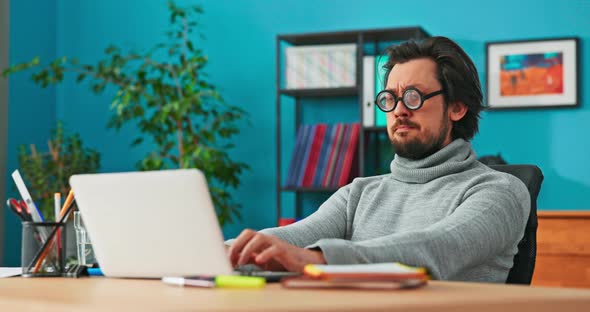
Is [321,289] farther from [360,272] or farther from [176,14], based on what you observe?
[176,14]

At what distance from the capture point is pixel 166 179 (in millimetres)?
1323

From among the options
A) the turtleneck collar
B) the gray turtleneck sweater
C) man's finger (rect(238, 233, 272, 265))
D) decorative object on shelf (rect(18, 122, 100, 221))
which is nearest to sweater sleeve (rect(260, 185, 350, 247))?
the gray turtleneck sweater

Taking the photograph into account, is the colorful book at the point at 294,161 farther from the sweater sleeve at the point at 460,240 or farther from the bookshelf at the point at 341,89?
the sweater sleeve at the point at 460,240

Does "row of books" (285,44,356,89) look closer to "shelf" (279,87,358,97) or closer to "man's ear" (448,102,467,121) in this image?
"shelf" (279,87,358,97)

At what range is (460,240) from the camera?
160cm

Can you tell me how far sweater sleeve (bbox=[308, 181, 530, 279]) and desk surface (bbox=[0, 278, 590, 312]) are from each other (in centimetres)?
21

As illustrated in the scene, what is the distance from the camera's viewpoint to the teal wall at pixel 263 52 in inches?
157

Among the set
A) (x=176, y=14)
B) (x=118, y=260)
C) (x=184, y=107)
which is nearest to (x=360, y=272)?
(x=118, y=260)

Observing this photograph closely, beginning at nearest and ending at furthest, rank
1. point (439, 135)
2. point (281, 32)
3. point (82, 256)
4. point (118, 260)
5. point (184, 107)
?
point (118, 260), point (82, 256), point (439, 135), point (184, 107), point (281, 32)

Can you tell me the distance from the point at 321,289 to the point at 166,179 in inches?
12.3

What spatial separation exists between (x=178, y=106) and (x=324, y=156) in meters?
0.74

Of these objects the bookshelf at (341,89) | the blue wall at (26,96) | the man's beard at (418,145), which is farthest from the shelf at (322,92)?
the man's beard at (418,145)

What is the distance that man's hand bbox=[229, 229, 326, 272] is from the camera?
143 cm

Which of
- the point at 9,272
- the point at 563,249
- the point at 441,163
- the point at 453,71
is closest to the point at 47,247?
the point at 9,272
